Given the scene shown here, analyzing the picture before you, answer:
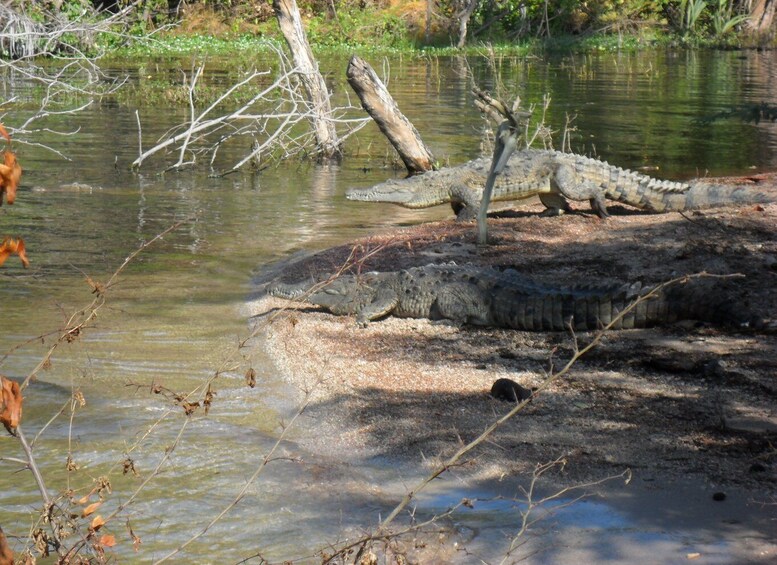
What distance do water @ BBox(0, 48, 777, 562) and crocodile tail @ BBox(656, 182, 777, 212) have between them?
8.40 ft

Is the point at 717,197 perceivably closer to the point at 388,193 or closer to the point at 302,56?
the point at 388,193

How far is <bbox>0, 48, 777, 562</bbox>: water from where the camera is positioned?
171 inches

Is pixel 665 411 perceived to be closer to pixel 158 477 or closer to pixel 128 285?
pixel 158 477

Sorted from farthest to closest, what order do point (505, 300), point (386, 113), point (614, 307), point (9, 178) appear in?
1. point (386, 113)
2. point (505, 300)
3. point (614, 307)
4. point (9, 178)

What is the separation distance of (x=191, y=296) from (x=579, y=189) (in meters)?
4.01

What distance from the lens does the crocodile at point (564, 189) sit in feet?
32.6

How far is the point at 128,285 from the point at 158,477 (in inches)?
145

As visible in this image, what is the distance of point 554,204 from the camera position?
10375 millimetres

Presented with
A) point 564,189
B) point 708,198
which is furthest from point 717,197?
point 564,189

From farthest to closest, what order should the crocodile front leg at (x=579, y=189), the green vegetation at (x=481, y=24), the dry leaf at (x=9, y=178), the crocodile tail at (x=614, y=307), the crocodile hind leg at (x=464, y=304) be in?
the green vegetation at (x=481, y=24), the crocodile front leg at (x=579, y=189), the crocodile hind leg at (x=464, y=304), the crocodile tail at (x=614, y=307), the dry leaf at (x=9, y=178)

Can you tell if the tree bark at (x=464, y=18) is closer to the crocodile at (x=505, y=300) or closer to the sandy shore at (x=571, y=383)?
the sandy shore at (x=571, y=383)

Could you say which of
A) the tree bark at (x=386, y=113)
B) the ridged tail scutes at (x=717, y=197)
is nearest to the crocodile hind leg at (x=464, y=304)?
the ridged tail scutes at (x=717, y=197)

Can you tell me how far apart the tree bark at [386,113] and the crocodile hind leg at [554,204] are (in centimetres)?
269

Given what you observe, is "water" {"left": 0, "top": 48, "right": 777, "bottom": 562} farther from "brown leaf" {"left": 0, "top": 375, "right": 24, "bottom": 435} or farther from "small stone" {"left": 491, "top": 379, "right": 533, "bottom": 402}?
"brown leaf" {"left": 0, "top": 375, "right": 24, "bottom": 435}
